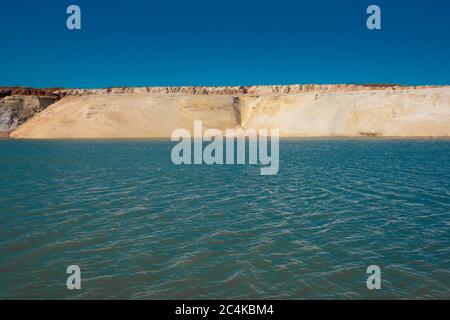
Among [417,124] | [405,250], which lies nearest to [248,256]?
[405,250]

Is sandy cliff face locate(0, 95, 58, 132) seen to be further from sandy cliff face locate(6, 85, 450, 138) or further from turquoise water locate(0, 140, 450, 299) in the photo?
turquoise water locate(0, 140, 450, 299)

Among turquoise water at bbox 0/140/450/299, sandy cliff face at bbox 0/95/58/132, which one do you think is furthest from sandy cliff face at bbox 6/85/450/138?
turquoise water at bbox 0/140/450/299

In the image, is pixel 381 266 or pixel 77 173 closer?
pixel 381 266

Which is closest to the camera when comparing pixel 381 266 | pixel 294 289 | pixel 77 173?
pixel 294 289

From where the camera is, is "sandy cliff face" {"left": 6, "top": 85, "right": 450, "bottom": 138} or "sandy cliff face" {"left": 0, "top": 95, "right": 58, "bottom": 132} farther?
"sandy cliff face" {"left": 0, "top": 95, "right": 58, "bottom": 132}

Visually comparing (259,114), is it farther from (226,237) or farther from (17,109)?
(226,237)

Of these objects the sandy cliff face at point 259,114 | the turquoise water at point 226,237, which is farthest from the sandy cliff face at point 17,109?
the turquoise water at point 226,237

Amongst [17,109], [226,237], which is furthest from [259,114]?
[226,237]
